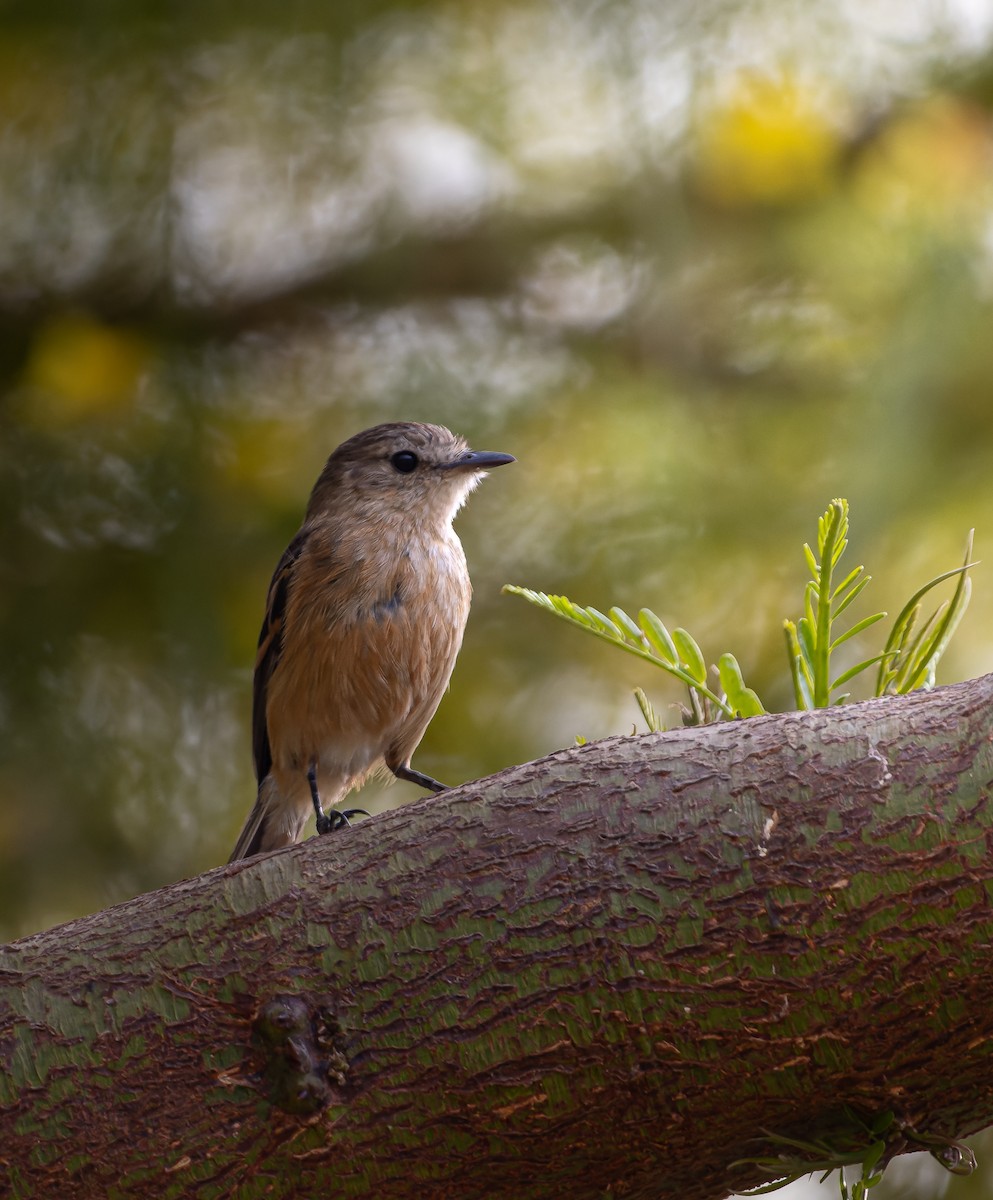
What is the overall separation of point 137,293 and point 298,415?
1.66 ft

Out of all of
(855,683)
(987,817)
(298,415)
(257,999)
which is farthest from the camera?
(298,415)

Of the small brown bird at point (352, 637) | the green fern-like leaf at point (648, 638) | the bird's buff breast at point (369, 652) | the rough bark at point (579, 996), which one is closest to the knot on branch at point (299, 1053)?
the rough bark at point (579, 996)

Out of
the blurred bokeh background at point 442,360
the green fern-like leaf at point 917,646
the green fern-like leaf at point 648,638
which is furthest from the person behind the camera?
the blurred bokeh background at point 442,360

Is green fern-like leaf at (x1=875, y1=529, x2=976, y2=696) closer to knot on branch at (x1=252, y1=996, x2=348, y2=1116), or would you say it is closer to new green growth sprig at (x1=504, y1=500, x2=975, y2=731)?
new green growth sprig at (x1=504, y1=500, x2=975, y2=731)

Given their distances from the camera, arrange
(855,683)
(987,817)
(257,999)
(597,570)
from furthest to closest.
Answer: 1. (597,570)
2. (855,683)
3. (257,999)
4. (987,817)

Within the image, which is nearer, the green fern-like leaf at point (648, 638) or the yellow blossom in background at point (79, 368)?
the green fern-like leaf at point (648, 638)

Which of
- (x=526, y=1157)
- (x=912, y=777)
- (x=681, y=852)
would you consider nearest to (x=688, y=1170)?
(x=526, y=1157)

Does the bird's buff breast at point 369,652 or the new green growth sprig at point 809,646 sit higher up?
the bird's buff breast at point 369,652

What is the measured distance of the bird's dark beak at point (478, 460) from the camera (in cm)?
354

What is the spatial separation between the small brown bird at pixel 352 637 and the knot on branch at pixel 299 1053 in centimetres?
148

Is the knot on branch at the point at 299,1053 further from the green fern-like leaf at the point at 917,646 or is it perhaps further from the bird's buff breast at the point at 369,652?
the bird's buff breast at the point at 369,652

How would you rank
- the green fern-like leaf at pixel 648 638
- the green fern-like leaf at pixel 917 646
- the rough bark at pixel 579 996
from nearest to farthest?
the rough bark at pixel 579 996
the green fern-like leaf at pixel 648 638
the green fern-like leaf at pixel 917 646

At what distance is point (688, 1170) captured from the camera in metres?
1.93

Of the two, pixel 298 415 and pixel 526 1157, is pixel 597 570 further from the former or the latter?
pixel 526 1157
